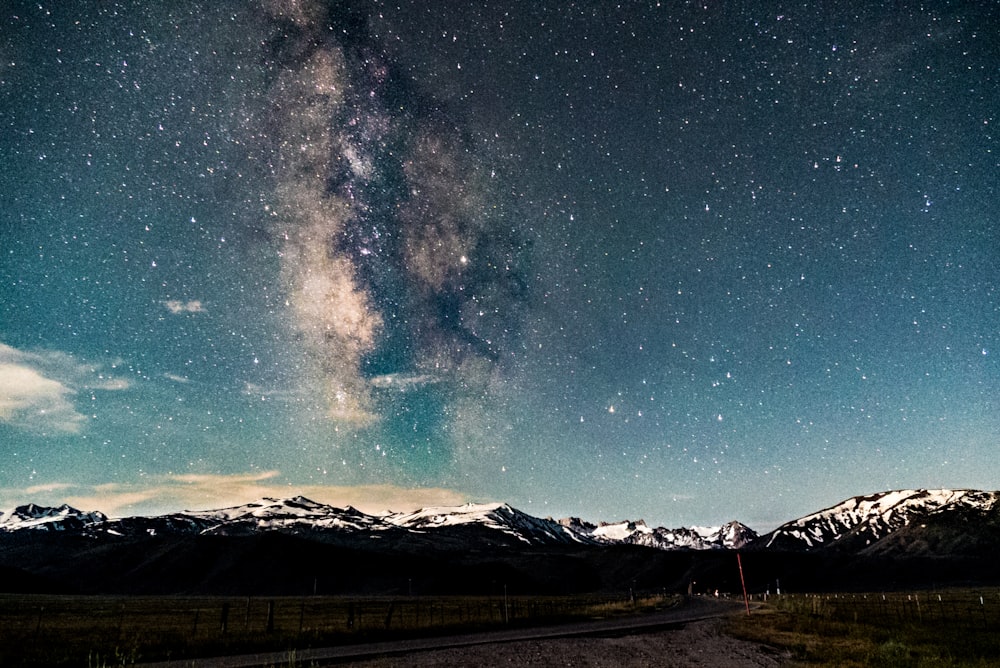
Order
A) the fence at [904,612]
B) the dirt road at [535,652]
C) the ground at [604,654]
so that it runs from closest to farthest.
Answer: the ground at [604,654], the dirt road at [535,652], the fence at [904,612]

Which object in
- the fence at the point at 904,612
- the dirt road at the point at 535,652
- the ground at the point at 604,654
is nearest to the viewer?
the ground at the point at 604,654

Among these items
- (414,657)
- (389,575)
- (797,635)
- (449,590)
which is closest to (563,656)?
(414,657)

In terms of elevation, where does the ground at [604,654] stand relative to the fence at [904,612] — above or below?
above

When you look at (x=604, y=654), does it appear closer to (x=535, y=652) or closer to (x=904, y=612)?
(x=535, y=652)

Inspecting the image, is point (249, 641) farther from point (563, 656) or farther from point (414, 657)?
point (563, 656)

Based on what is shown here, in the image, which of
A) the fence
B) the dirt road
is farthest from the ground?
the fence

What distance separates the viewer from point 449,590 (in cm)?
17725

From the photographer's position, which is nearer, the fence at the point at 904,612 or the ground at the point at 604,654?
the ground at the point at 604,654

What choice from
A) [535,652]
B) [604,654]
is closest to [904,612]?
[604,654]

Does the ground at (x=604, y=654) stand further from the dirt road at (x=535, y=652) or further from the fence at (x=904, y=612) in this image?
the fence at (x=904, y=612)

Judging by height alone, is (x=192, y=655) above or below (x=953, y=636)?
above

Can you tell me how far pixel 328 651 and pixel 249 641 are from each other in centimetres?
529

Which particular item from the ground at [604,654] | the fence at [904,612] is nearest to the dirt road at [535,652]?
the ground at [604,654]

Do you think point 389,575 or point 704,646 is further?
point 389,575
